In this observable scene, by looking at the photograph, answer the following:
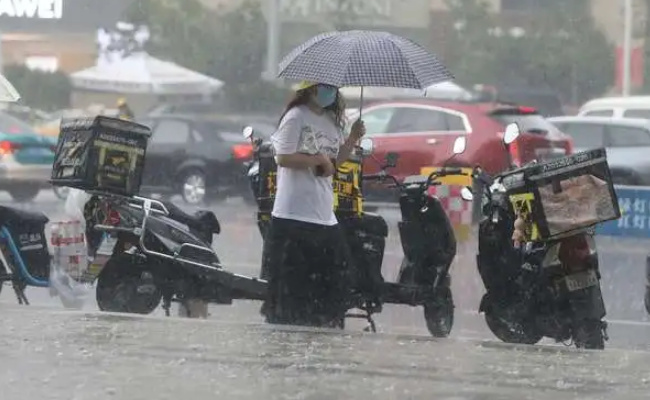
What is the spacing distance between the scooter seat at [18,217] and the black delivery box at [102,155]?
1.68 feet

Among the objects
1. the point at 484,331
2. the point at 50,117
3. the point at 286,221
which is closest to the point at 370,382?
the point at 286,221

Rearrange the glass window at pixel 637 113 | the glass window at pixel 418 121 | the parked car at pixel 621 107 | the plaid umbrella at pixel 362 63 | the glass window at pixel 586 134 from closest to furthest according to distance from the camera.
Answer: the plaid umbrella at pixel 362 63, the glass window at pixel 418 121, the glass window at pixel 586 134, the glass window at pixel 637 113, the parked car at pixel 621 107

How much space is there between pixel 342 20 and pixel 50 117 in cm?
521

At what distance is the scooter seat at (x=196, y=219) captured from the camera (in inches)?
372

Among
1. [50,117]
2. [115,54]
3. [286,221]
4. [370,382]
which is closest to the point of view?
[370,382]

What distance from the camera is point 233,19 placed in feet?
87.2

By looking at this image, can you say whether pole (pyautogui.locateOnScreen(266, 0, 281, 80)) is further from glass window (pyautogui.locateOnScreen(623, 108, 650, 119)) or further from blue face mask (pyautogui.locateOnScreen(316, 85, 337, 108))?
blue face mask (pyautogui.locateOnScreen(316, 85, 337, 108))

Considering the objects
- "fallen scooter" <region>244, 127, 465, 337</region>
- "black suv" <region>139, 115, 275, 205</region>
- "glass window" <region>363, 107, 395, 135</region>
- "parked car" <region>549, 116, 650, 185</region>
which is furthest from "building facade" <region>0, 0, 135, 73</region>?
"fallen scooter" <region>244, 127, 465, 337</region>

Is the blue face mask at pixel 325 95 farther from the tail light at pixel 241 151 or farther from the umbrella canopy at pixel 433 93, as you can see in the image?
the umbrella canopy at pixel 433 93

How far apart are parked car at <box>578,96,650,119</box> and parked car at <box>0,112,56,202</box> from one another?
8944 mm

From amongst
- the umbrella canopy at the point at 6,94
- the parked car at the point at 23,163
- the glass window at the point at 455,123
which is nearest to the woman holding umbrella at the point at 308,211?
the umbrella canopy at the point at 6,94

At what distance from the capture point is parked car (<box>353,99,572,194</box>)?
1884 centimetres

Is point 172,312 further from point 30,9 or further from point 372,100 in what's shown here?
point 30,9

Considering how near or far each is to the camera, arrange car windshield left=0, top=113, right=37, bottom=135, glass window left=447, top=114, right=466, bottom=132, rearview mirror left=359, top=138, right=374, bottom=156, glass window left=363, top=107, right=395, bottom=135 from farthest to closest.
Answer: car windshield left=0, top=113, right=37, bottom=135 → glass window left=363, top=107, right=395, bottom=135 → glass window left=447, top=114, right=466, bottom=132 → rearview mirror left=359, top=138, right=374, bottom=156
